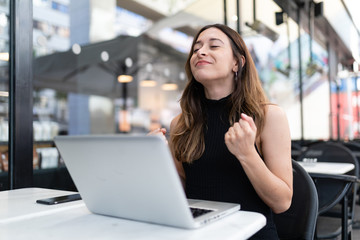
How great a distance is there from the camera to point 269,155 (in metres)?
1.24

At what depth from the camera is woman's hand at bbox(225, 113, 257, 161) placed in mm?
988

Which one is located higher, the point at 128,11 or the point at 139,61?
the point at 128,11

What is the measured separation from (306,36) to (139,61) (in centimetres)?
358

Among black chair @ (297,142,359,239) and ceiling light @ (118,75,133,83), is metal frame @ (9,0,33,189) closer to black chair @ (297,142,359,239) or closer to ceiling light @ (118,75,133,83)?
black chair @ (297,142,359,239)

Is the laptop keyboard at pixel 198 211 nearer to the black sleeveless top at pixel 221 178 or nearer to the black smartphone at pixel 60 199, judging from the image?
the black sleeveless top at pixel 221 178

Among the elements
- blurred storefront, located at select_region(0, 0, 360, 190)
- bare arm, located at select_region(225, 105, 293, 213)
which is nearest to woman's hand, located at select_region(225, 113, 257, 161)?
bare arm, located at select_region(225, 105, 293, 213)

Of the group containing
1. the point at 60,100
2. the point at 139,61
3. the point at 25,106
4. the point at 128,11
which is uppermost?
the point at 128,11

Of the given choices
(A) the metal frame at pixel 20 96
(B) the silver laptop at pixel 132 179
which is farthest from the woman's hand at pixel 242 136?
(A) the metal frame at pixel 20 96

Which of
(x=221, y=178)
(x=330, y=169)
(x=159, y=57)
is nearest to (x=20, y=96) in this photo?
(x=221, y=178)

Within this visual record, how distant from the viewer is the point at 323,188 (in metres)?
2.25

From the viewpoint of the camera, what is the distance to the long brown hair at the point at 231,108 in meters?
1.33

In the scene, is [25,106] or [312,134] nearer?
[25,106]

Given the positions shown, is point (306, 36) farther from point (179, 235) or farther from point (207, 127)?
point (179, 235)

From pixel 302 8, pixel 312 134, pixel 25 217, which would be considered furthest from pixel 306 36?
pixel 25 217
